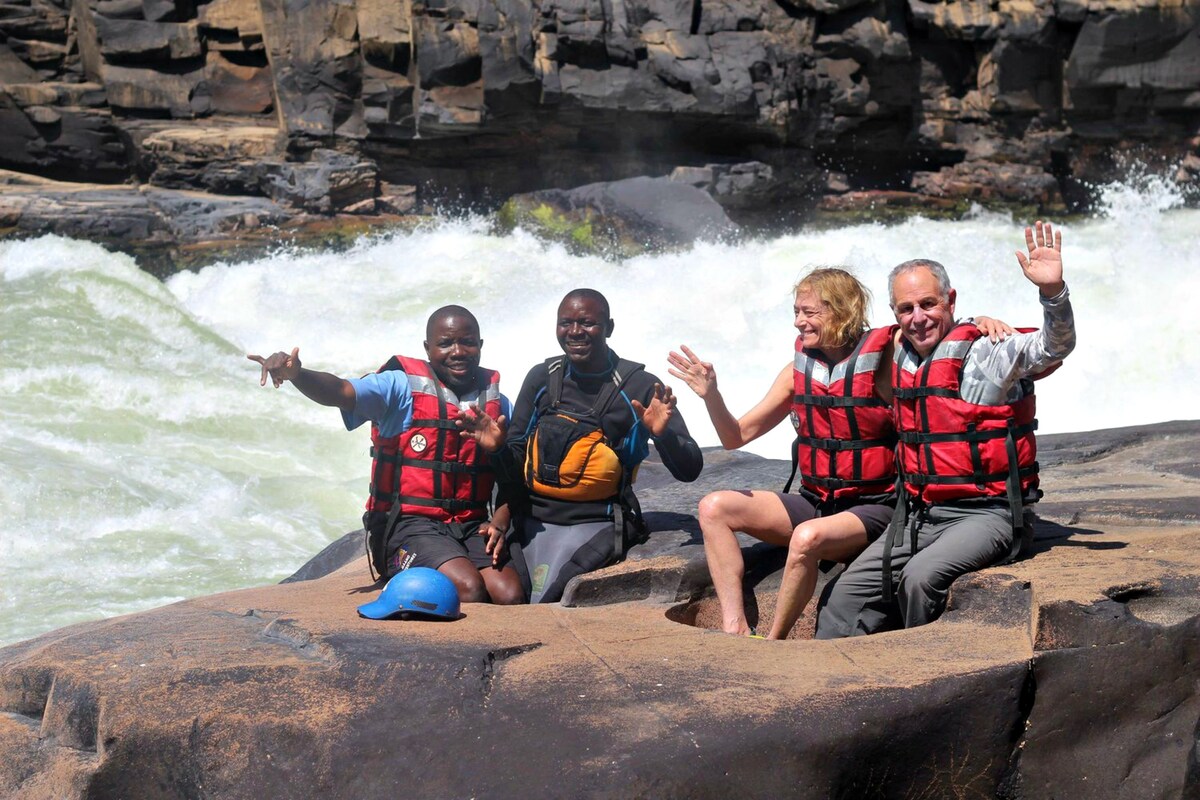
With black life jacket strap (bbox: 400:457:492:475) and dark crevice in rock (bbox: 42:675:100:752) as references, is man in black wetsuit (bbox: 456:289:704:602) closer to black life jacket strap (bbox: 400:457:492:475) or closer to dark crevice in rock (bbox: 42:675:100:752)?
black life jacket strap (bbox: 400:457:492:475)

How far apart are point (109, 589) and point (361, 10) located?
32.3 feet

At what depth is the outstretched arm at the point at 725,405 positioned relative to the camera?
3.47m

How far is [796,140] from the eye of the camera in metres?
15.0

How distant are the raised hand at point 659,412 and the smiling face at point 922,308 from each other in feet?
2.41

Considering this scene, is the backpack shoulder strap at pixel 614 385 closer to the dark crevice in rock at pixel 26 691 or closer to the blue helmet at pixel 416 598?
the blue helmet at pixel 416 598

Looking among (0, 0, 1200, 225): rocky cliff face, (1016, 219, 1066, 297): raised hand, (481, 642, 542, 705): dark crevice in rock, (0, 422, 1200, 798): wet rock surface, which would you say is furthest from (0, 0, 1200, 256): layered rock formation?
(481, 642, 542, 705): dark crevice in rock

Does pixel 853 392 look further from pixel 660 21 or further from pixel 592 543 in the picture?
pixel 660 21

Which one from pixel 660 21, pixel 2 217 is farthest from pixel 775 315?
pixel 2 217

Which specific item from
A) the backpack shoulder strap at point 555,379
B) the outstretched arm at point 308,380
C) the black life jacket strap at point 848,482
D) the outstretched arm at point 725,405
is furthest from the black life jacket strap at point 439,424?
the black life jacket strap at point 848,482

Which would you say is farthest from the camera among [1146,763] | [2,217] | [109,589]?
[2,217]

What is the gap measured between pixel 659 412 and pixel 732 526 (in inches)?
16.8

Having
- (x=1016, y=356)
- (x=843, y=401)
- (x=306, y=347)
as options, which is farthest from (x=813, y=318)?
(x=306, y=347)

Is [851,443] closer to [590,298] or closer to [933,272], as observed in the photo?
[933,272]

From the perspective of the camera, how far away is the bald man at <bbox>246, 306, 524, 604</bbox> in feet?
12.2
